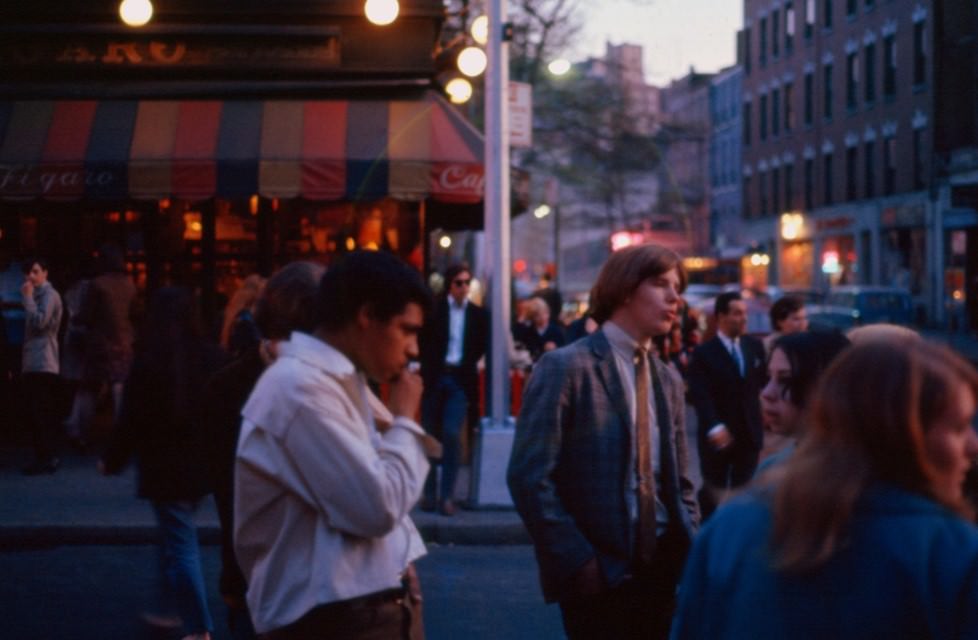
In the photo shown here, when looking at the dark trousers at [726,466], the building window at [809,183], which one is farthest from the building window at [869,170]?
the dark trousers at [726,466]

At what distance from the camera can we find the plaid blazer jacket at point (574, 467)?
4488 millimetres

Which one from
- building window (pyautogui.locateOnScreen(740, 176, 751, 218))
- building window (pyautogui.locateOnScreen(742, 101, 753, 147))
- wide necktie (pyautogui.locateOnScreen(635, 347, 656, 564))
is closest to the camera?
wide necktie (pyautogui.locateOnScreen(635, 347, 656, 564))

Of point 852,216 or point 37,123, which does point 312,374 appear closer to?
point 37,123

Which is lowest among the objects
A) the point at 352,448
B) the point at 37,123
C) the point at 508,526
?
the point at 508,526

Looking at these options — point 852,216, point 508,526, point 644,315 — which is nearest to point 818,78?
point 852,216

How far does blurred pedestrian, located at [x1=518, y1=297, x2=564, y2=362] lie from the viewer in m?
16.6

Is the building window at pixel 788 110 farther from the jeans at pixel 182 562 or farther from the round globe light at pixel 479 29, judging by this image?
the jeans at pixel 182 562

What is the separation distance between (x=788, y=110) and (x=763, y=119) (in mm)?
3859

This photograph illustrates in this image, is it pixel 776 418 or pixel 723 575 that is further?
pixel 776 418

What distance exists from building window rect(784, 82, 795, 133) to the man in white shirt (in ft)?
191

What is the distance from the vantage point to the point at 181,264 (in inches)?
662

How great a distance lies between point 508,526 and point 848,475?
865 cm

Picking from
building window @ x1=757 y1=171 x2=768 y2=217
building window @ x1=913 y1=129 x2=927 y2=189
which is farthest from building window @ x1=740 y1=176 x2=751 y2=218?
building window @ x1=913 y1=129 x2=927 y2=189

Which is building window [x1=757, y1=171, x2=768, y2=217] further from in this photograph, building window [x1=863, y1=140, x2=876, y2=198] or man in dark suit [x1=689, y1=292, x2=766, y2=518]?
man in dark suit [x1=689, y1=292, x2=766, y2=518]
